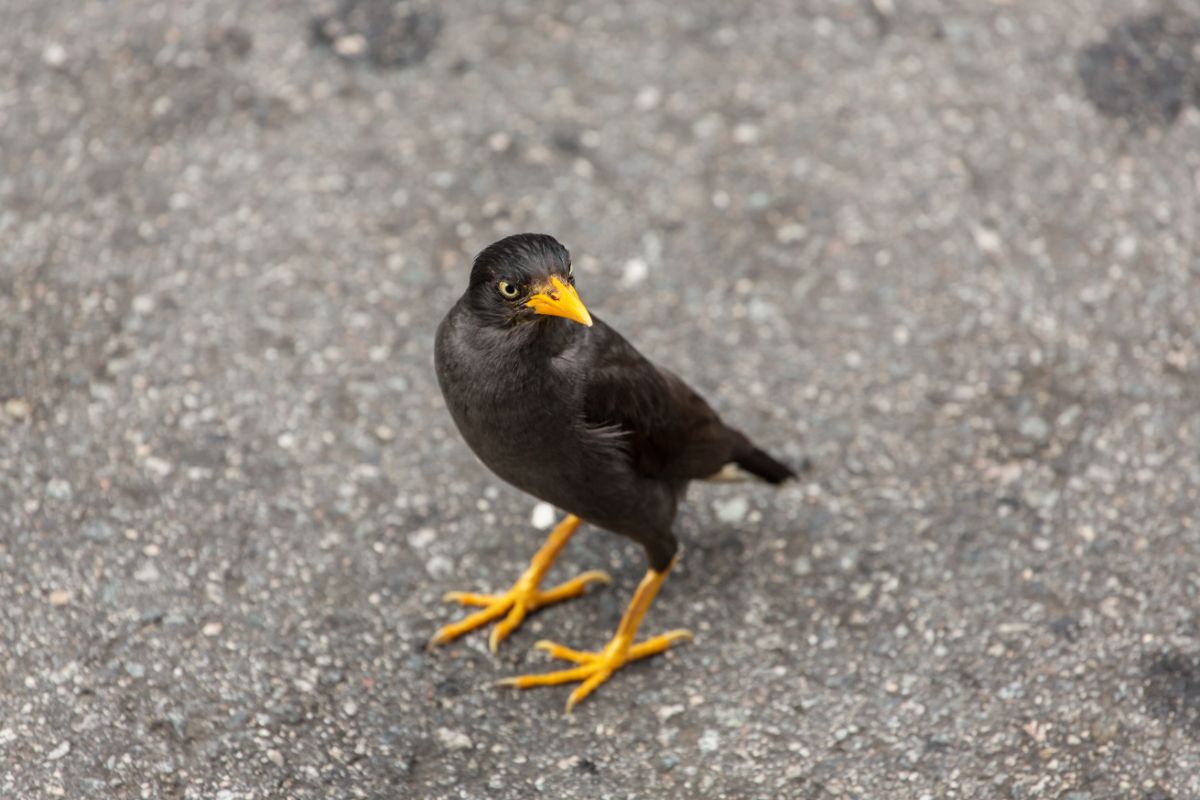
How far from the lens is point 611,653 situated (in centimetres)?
486

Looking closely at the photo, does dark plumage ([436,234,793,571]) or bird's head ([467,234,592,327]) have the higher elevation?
bird's head ([467,234,592,327])

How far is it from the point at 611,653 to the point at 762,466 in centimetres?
89

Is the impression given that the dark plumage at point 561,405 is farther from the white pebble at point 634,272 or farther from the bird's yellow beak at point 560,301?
the white pebble at point 634,272

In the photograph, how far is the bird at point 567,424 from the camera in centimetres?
409

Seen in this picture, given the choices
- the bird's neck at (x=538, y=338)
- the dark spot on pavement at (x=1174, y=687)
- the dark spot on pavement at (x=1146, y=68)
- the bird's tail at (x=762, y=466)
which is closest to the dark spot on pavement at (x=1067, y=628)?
the dark spot on pavement at (x=1174, y=687)

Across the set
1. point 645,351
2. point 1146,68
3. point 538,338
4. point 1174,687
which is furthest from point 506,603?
point 1146,68

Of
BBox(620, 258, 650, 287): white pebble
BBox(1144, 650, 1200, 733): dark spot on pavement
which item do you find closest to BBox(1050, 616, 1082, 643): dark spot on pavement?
BBox(1144, 650, 1200, 733): dark spot on pavement

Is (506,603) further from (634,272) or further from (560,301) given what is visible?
(634,272)

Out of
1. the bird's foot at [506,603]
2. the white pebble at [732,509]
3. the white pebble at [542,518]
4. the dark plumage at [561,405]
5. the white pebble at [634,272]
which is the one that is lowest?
the bird's foot at [506,603]

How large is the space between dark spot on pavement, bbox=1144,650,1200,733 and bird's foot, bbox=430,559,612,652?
208 centimetres

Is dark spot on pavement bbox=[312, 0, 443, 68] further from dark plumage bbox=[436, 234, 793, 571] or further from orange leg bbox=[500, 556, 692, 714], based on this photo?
orange leg bbox=[500, 556, 692, 714]

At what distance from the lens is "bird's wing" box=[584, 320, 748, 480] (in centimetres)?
437

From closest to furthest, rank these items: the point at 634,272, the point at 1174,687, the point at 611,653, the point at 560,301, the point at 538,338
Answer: the point at 560,301 → the point at 538,338 → the point at 1174,687 → the point at 611,653 → the point at 634,272

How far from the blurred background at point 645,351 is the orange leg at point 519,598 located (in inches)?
2.8
